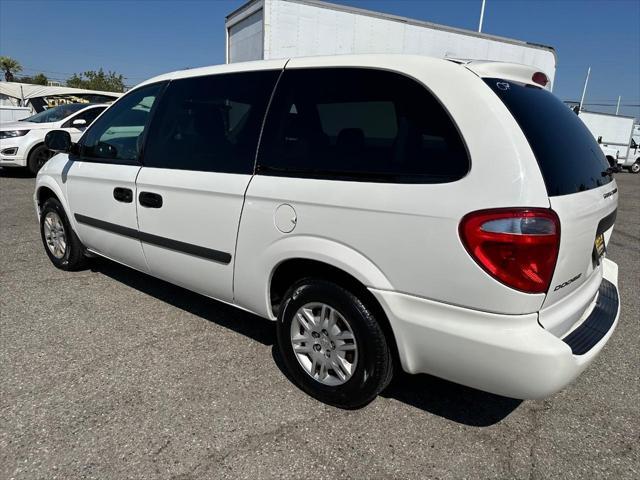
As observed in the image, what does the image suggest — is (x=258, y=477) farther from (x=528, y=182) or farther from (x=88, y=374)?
(x=528, y=182)

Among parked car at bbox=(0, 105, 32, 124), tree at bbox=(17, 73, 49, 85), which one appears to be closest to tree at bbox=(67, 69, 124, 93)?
tree at bbox=(17, 73, 49, 85)

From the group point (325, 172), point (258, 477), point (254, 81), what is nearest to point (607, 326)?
point (325, 172)

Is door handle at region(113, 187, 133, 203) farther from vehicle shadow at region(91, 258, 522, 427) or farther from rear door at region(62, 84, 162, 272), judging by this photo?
vehicle shadow at region(91, 258, 522, 427)

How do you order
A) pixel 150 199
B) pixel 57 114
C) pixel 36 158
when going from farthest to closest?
pixel 57 114 → pixel 36 158 → pixel 150 199

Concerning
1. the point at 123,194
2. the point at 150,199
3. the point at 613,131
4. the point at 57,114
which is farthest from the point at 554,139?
the point at 613,131

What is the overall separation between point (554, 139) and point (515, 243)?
24.3 inches

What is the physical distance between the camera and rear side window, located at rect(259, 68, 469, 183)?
1.92m

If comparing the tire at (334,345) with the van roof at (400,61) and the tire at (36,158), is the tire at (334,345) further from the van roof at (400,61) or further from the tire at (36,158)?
the tire at (36,158)

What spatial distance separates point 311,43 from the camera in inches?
329

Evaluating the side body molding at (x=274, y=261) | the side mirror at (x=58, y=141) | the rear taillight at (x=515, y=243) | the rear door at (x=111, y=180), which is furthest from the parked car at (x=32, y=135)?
the rear taillight at (x=515, y=243)

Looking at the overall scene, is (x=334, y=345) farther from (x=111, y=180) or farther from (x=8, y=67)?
(x=8, y=67)

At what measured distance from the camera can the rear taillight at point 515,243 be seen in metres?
1.72

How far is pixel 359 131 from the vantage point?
2227 mm

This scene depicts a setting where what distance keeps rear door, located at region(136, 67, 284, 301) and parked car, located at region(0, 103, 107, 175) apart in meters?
7.48
